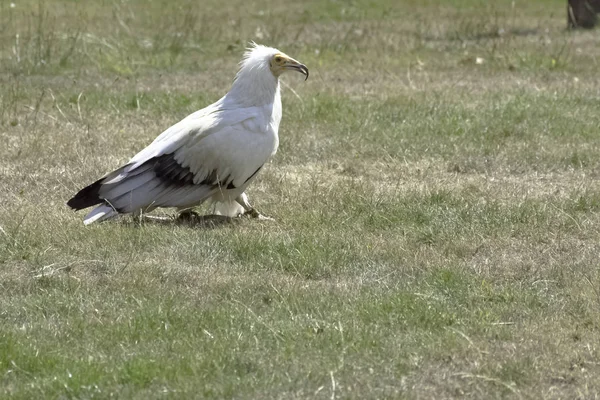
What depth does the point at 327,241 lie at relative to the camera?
21.5ft

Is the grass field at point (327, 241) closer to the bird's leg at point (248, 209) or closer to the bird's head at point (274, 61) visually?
the bird's leg at point (248, 209)

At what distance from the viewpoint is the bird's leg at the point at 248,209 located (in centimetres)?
731

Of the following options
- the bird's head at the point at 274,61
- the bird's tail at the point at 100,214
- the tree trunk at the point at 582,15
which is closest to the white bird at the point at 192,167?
the bird's tail at the point at 100,214

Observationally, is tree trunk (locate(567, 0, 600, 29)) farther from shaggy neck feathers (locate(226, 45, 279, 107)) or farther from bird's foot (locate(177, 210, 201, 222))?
bird's foot (locate(177, 210, 201, 222))

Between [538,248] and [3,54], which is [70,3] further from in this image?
[538,248]

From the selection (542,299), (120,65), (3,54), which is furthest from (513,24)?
(542,299)

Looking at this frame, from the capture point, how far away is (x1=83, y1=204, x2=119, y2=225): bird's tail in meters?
6.85

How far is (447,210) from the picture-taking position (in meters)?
7.25

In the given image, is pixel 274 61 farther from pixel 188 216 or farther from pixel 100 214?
pixel 100 214

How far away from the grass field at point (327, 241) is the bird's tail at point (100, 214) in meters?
0.06

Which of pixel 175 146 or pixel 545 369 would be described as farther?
pixel 175 146

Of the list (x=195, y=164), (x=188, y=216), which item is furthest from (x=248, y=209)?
(x=195, y=164)

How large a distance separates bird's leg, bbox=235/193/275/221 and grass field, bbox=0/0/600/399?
109mm

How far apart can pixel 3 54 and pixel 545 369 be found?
8.90 meters
